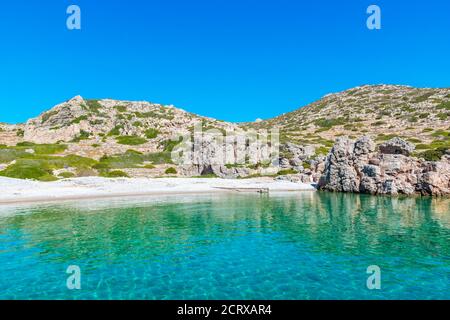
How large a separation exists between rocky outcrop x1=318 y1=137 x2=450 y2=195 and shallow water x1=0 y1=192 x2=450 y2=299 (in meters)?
15.9

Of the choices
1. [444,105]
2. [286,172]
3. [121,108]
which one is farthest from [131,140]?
[444,105]

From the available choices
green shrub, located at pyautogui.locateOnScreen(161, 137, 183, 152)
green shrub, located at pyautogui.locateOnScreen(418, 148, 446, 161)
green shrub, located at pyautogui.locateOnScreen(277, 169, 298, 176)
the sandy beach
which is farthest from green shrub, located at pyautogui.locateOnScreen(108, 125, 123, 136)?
green shrub, located at pyautogui.locateOnScreen(418, 148, 446, 161)

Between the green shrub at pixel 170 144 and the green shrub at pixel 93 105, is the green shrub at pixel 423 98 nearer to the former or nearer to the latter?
the green shrub at pixel 170 144

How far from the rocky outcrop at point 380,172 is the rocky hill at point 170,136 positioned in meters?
7.22

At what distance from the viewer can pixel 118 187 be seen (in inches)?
1779

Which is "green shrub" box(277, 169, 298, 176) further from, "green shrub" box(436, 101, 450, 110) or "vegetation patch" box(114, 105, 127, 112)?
"vegetation patch" box(114, 105, 127, 112)

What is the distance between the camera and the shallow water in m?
10.5

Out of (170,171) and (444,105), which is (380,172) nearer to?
(170,171)

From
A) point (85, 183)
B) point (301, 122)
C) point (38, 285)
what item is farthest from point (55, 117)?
point (38, 285)

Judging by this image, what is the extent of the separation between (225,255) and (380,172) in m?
36.7

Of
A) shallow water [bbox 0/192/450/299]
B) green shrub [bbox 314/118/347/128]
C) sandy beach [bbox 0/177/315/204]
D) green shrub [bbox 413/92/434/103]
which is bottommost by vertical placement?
shallow water [bbox 0/192/450/299]

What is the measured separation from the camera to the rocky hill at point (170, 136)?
6059 cm
